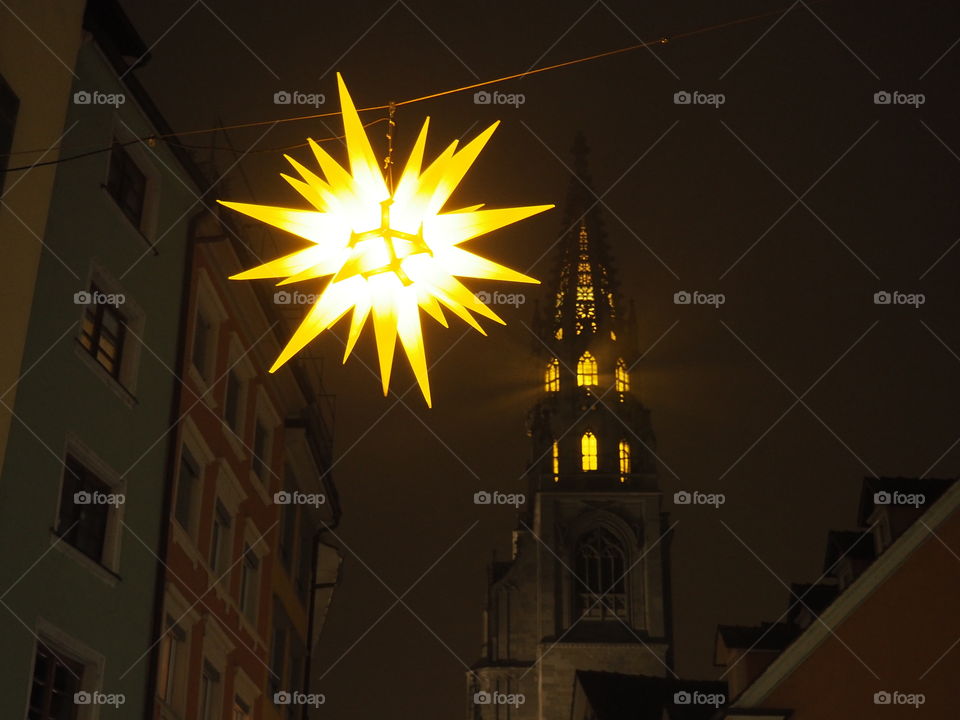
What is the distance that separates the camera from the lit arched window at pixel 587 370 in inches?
3600

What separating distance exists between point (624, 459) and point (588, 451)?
246 centimetres

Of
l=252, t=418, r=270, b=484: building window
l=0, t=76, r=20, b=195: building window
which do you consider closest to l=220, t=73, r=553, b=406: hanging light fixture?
l=0, t=76, r=20, b=195: building window

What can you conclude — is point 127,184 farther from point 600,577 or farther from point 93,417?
point 600,577

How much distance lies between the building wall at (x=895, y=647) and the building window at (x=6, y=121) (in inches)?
548

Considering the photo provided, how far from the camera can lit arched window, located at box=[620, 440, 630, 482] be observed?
86688 mm

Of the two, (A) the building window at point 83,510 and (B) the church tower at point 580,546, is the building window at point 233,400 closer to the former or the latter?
(A) the building window at point 83,510

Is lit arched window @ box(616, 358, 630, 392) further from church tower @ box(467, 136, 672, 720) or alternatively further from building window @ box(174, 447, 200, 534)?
building window @ box(174, 447, 200, 534)

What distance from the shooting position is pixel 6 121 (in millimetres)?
15016

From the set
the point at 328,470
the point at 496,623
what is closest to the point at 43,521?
the point at 328,470

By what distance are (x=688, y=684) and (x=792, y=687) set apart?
21.3 metres

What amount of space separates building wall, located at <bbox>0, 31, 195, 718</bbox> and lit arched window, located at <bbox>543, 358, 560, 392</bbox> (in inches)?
2810

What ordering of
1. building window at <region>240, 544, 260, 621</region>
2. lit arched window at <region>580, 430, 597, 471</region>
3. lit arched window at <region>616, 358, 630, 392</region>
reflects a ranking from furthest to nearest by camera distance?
lit arched window at <region>616, 358, 630, 392</region> < lit arched window at <region>580, 430, 597, 471</region> < building window at <region>240, 544, 260, 621</region>

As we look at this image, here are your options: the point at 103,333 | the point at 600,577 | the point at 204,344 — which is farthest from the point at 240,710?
the point at 600,577

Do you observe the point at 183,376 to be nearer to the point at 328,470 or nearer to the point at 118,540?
the point at 118,540
